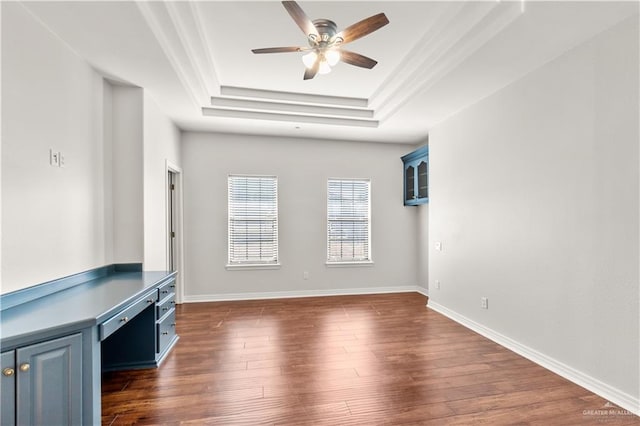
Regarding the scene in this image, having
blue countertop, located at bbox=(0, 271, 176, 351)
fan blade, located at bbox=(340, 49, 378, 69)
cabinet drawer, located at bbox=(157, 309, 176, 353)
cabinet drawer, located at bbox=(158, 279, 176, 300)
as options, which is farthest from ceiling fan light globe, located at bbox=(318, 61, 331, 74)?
cabinet drawer, located at bbox=(157, 309, 176, 353)

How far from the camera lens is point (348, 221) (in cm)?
543

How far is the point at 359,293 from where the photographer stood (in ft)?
17.5

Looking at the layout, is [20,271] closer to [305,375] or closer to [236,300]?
[305,375]

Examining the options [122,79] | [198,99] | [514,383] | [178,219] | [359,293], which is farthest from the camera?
[359,293]

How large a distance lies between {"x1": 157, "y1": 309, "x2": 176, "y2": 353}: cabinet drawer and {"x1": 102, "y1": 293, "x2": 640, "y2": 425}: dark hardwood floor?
0.14 meters

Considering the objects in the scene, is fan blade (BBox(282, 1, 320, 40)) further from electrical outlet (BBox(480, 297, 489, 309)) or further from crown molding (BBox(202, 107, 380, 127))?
electrical outlet (BBox(480, 297, 489, 309))

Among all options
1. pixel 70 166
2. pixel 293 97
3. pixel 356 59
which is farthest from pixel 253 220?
pixel 356 59

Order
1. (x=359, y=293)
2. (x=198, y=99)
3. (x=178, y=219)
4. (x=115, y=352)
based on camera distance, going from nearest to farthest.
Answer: (x=115, y=352)
(x=198, y=99)
(x=178, y=219)
(x=359, y=293)

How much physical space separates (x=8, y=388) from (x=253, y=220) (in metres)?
3.70

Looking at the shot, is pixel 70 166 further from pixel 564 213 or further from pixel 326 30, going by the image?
pixel 564 213

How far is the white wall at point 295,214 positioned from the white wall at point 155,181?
2.90 ft

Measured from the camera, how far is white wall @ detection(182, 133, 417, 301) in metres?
4.87

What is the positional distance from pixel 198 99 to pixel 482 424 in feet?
13.7

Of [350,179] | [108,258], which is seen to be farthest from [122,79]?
[350,179]
